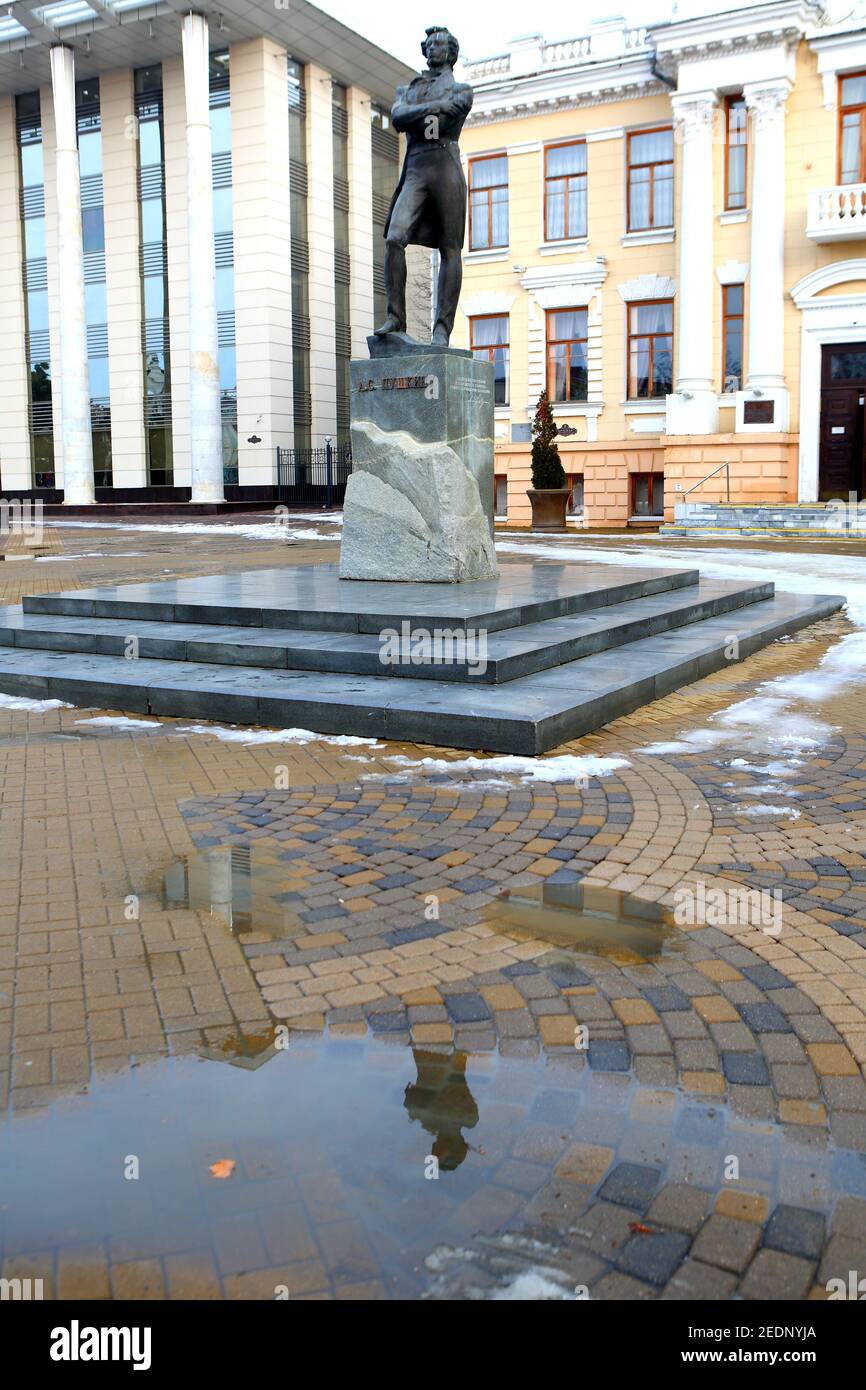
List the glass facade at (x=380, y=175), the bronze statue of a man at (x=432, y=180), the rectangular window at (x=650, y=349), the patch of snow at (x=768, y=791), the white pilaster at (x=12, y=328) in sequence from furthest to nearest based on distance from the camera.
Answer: the glass facade at (x=380, y=175) < the white pilaster at (x=12, y=328) < the rectangular window at (x=650, y=349) < the bronze statue of a man at (x=432, y=180) < the patch of snow at (x=768, y=791)

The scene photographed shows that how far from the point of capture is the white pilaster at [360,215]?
139ft

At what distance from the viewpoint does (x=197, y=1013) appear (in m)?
3.51

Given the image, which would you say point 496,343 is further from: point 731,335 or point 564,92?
point 731,335

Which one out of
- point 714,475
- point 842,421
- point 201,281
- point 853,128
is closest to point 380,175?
point 201,281

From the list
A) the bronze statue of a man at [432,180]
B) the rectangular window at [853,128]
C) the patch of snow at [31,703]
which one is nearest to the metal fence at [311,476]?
the rectangular window at [853,128]

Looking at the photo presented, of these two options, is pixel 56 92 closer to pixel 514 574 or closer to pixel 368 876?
pixel 514 574

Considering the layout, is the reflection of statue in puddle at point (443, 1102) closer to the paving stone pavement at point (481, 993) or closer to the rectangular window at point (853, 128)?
the paving stone pavement at point (481, 993)

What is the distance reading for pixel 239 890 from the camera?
14.9 feet

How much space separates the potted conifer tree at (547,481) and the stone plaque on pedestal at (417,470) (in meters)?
16.9

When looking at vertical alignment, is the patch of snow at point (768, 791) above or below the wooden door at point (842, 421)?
below

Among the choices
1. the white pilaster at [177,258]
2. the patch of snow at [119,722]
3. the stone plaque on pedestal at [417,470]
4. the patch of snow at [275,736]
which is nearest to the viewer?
the patch of snow at [275,736]

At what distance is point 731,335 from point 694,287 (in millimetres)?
1518

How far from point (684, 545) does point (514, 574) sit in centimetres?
1085
